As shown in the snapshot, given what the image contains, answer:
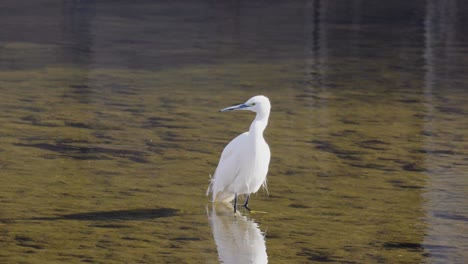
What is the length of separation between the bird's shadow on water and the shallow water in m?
0.01

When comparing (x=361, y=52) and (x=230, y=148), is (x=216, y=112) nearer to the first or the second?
(x=230, y=148)

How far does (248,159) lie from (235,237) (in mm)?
505

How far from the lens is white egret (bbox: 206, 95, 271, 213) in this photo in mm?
6195

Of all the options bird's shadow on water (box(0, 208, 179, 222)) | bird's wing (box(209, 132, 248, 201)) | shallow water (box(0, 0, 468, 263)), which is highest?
bird's wing (box(209, 132, 248, 201))

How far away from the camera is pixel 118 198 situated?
260 inches

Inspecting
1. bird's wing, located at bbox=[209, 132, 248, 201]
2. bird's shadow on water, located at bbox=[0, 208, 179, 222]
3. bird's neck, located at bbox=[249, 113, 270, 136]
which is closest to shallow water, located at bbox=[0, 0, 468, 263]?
bird's shadow on water, located at bbox=[0, 208, 179, 222]

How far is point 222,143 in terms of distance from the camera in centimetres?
827

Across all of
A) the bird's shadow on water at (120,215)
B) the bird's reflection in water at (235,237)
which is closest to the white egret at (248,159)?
the bird's reflection in water at (235,237)

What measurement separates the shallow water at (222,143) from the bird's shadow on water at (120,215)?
1 centimetres

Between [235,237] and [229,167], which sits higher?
[229,167]

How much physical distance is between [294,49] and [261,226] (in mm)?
8553

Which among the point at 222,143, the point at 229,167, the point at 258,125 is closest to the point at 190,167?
the point at 222,143

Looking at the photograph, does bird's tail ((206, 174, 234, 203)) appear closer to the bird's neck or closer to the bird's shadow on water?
the bird's shadow on water

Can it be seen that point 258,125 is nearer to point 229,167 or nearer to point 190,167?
point 229,167
